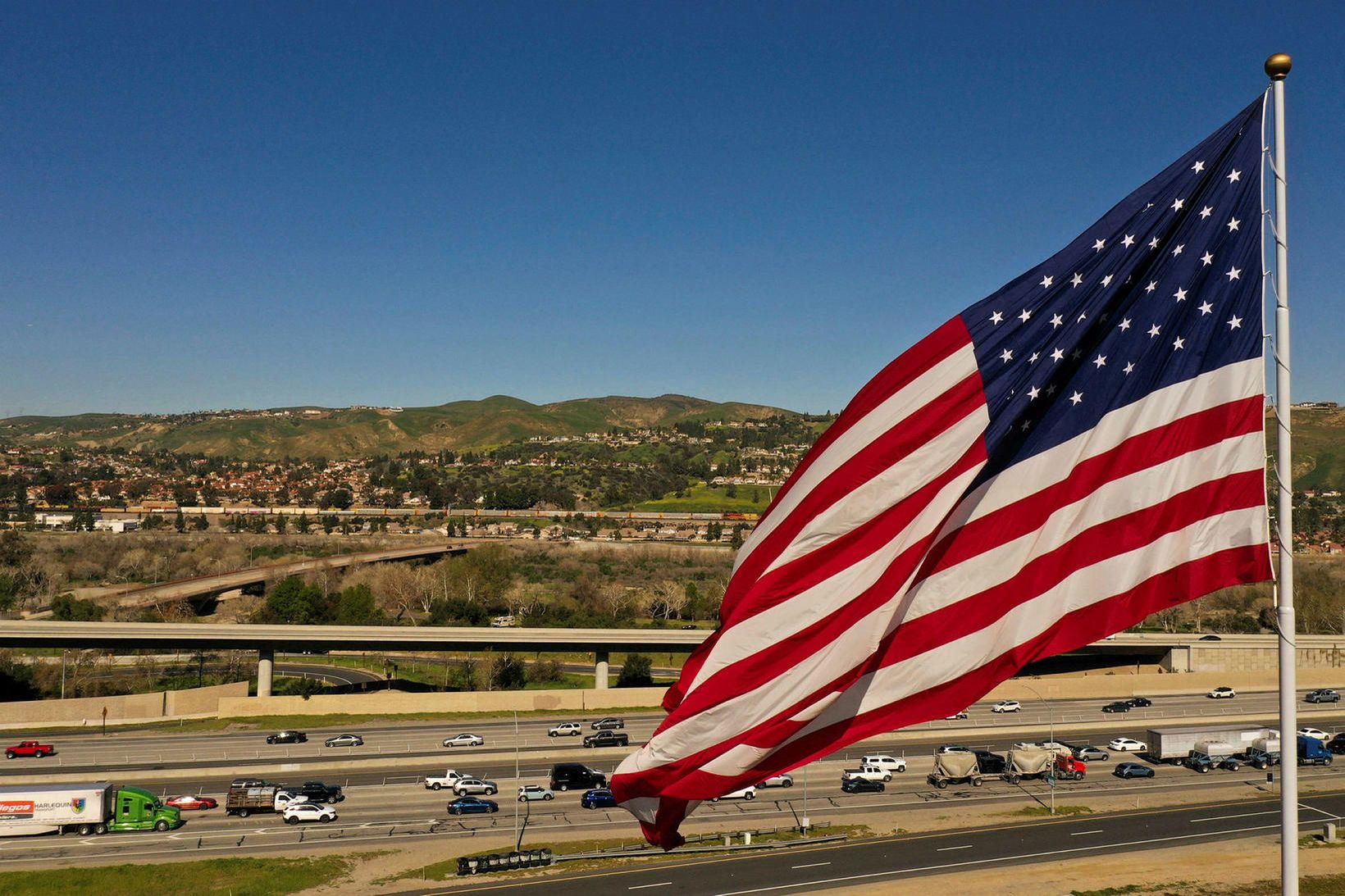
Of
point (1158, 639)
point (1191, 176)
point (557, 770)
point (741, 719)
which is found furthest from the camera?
point (1158, 639)

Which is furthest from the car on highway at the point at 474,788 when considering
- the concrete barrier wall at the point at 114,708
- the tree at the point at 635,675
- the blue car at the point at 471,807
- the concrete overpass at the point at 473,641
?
the tree at the point at 635,675

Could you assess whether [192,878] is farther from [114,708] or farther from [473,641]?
[114,708]

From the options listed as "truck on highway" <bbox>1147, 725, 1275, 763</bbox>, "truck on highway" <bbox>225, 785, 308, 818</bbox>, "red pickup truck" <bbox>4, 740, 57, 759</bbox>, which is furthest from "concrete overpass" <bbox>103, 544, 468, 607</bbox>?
A: "truck on highway" <bbox>1147, 725, 1275, 763</bbox>

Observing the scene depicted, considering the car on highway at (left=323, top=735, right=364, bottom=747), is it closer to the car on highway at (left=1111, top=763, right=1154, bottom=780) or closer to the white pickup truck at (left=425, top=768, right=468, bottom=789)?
the white pickup truck at (left=425, top=768, right=468, bottom=789)

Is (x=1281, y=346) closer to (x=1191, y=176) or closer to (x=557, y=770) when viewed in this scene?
(x=1191, y=176)

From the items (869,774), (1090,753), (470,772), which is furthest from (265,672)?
(1090,753)

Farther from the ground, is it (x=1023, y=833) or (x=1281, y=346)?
(x=1281, y=346)

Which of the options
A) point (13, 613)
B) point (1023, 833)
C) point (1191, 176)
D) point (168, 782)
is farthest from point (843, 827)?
point (13, 613)
